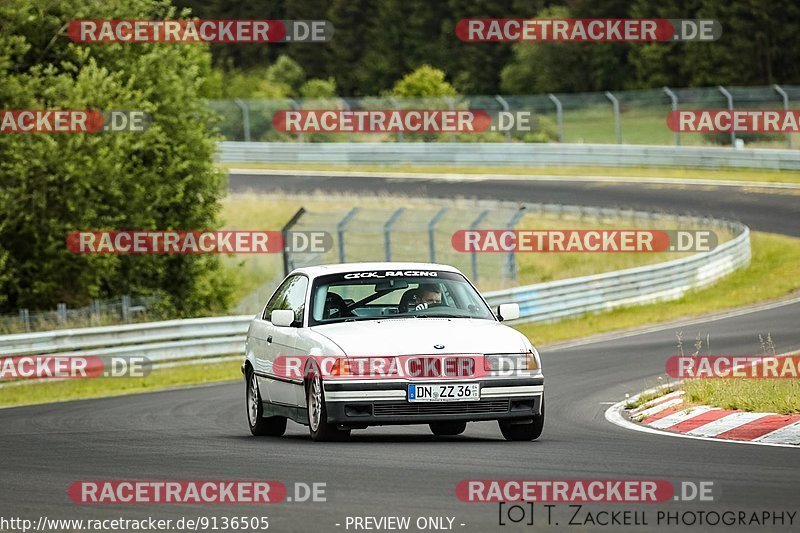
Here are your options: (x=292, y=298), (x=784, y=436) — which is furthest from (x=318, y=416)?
(x=784, y=436)

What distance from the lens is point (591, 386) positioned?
16438 millimetres

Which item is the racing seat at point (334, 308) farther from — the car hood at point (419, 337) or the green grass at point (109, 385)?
the green grass at point (109, 385)

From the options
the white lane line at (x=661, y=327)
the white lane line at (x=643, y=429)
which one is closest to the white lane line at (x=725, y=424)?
the white lane line at (x=643, y=429)

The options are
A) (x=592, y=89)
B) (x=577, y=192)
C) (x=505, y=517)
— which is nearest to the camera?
(x=505, y=517)

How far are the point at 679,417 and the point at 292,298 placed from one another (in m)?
3.47

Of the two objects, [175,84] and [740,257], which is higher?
[175,84]

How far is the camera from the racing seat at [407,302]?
1180 cm

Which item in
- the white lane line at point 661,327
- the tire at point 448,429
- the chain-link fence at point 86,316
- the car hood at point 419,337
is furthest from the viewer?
the chain-link fence at point 86,316

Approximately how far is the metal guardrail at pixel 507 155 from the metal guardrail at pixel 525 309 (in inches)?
417

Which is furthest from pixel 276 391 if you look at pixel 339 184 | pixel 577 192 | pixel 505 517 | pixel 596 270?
pixel 339 184

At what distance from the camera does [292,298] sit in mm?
12602

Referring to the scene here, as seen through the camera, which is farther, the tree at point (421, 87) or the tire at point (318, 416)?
the tree at point (421, 87)

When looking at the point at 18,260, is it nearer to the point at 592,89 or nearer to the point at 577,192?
the point at 577,192

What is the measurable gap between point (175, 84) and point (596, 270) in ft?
33.4
